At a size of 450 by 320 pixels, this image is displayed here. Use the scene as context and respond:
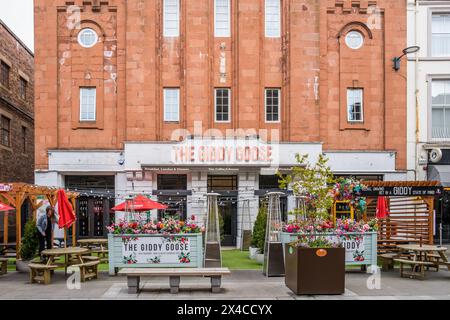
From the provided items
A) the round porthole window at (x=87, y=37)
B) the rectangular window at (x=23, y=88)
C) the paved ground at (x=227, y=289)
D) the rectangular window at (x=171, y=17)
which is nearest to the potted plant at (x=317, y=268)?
the paved ground at (x=227, y=289)

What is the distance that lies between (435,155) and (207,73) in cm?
1098

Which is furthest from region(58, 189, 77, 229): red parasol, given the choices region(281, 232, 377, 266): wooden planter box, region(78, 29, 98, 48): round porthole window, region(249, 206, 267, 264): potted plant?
region(78, 29, 98, 48): round porthole window

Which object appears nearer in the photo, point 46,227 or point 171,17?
point 46,227

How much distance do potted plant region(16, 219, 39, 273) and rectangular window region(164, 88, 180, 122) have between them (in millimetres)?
9186

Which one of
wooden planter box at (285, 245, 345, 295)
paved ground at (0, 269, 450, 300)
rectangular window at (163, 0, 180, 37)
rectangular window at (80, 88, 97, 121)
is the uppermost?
rectangular window at (163, 0, 180, 37)

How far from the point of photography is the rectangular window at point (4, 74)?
26848 mm

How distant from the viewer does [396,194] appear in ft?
52.7

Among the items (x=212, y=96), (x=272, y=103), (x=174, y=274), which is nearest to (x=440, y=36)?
(x=272, y=103)

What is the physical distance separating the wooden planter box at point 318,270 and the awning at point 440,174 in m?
13.8

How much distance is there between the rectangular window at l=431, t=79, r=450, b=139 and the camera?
24344 mm

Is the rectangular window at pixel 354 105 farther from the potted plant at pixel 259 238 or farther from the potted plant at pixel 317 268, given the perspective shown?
the potted plant at pixel 317 268

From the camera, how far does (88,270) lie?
14297 mm

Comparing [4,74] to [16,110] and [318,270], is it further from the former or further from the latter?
[318,270]

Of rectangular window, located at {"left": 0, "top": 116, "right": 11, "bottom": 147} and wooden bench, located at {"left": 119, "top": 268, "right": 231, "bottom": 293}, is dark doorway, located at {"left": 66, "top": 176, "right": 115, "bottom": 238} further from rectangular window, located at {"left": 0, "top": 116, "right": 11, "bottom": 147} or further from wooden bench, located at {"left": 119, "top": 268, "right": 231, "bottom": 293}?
wooden bench, located at {"left": 119, "top": 268, "right": 231, "bottom": 293}
